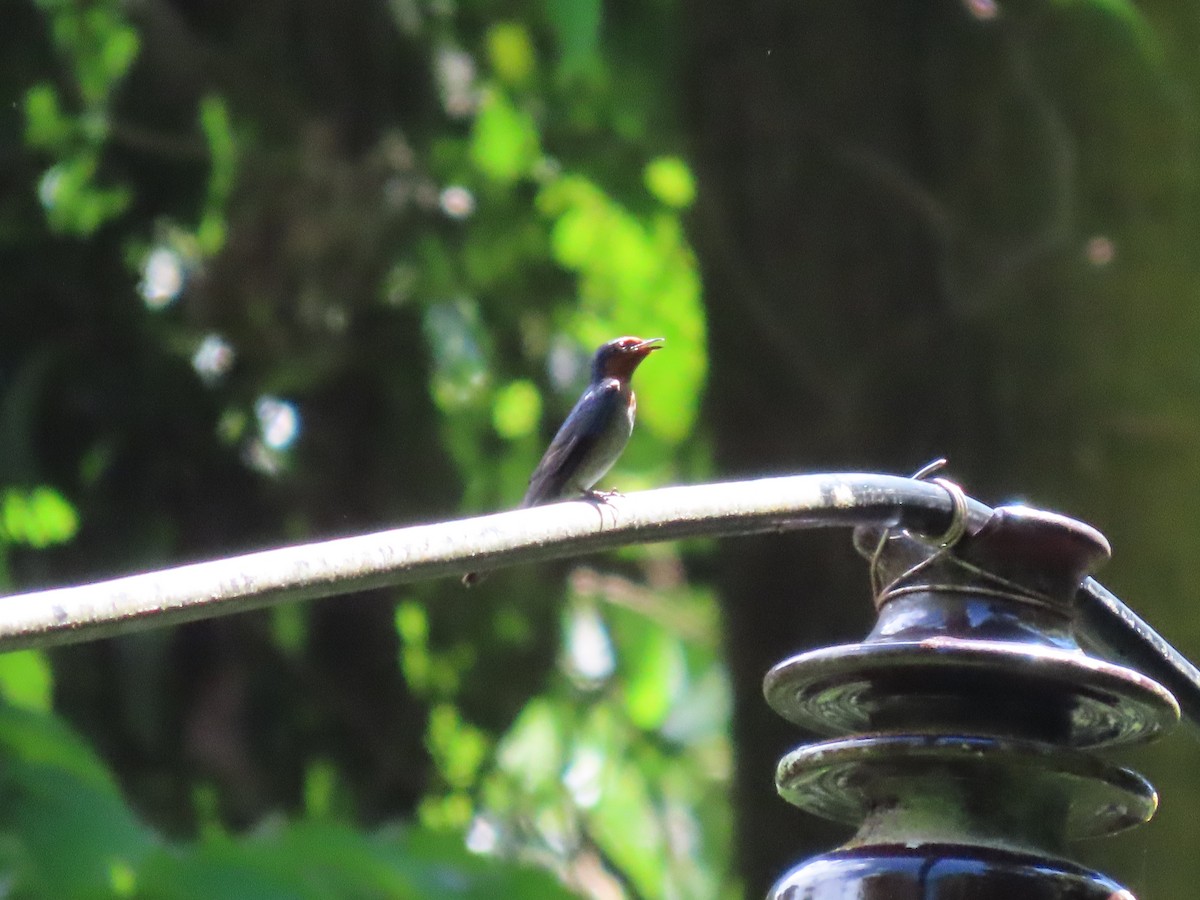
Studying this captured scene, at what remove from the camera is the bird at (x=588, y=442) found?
500cm

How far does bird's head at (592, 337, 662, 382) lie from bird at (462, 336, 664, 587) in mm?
11

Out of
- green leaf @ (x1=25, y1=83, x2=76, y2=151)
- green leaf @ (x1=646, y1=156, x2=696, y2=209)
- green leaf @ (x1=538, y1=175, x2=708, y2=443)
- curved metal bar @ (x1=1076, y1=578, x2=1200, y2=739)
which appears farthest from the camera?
green leaf @ (x1=538, y1=175, x2=708, y2=443)

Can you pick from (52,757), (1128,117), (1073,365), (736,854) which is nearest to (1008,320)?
(1073,365)

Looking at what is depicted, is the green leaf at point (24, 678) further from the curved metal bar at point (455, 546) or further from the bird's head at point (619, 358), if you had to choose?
the bird's head at point (619, 358)

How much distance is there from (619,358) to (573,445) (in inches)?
17.7

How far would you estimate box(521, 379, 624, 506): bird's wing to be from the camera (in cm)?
499

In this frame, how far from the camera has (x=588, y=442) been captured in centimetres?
502

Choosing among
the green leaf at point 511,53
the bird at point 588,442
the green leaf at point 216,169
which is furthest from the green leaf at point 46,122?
the bird at point 588,442

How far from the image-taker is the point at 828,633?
4391 mm

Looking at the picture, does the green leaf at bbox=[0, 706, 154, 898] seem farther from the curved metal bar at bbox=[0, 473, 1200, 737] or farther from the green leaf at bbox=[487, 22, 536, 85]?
the green leaf at bbox=[487, 22, 536, 85]

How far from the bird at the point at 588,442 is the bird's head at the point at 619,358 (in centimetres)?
1

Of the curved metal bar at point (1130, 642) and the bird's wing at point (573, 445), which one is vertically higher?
the bird's wing at point (573, 445)

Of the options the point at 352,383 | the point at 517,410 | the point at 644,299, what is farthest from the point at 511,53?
the point at 352,383

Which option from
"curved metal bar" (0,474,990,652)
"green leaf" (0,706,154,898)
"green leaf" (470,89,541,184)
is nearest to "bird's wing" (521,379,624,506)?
"green leaf" (470,89,541,184)
